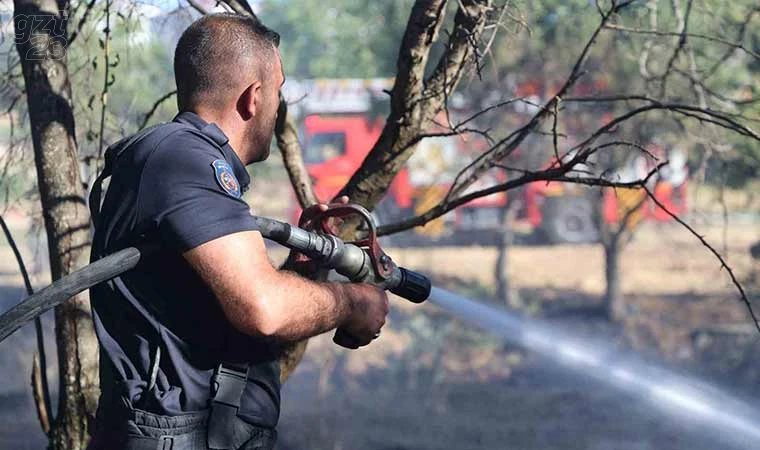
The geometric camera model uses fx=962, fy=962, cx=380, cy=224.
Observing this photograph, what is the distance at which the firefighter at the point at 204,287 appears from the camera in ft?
6.48

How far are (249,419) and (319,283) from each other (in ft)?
1.16

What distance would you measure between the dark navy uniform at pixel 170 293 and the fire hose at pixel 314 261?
71mm

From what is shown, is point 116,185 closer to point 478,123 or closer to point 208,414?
point 208,414

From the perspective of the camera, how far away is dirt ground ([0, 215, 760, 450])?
10.6 metres

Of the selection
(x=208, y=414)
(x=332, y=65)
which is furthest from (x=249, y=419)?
(x=332, y=65)

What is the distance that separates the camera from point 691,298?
15.5m

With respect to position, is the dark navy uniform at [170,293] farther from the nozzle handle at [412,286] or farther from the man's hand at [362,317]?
the nozzle handle at [412,286]

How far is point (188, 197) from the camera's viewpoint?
196 cm

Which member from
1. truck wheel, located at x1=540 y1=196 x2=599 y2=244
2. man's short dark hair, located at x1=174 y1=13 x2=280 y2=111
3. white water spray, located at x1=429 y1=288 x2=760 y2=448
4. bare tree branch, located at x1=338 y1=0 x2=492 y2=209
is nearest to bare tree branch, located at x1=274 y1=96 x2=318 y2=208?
bare tree branch, located at x1=338 y1=0 x2=492 y2=209

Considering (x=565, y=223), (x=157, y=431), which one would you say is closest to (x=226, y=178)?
(x=157, y=431)

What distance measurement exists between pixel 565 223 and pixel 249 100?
1741 centimetres

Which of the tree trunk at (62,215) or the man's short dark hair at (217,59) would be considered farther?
the tree trunk at (62,215)
